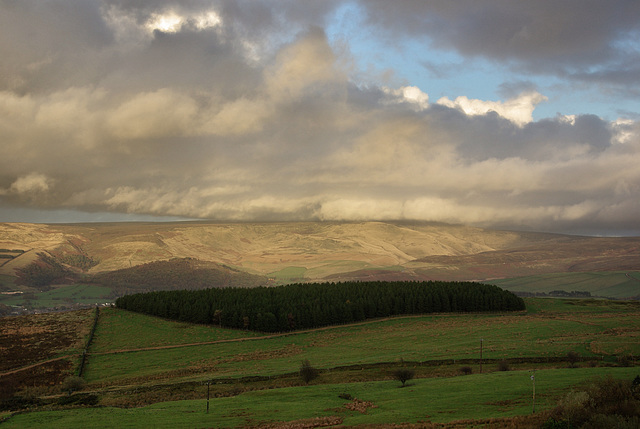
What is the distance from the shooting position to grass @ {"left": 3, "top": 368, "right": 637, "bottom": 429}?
166ft

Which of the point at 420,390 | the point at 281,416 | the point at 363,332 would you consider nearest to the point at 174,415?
the point at 281,416

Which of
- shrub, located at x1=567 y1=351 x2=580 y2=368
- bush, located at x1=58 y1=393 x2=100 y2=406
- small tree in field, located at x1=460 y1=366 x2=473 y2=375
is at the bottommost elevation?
bush, located at x1=58 y1=393 x2=100 y2=406

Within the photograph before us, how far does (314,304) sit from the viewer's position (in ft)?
516

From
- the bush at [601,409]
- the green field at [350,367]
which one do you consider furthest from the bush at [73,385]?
the bush at [601,409]

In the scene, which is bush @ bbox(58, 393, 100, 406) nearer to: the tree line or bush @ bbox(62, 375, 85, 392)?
bush @ bbox(62, 375, 85, 392)

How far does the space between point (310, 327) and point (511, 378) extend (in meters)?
91.0

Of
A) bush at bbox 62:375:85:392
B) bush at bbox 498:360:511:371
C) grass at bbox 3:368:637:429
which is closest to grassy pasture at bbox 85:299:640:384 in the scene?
bush at bbox 498:360:511:371

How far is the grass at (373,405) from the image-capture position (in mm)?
50594

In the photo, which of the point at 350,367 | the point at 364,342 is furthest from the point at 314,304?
the point at 350,367

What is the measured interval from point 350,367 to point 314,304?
71382mm

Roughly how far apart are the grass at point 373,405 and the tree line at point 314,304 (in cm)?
7962

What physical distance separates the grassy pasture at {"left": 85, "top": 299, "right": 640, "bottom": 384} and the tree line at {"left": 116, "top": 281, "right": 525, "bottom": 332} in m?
5.83

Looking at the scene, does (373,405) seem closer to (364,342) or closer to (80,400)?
(80,400)

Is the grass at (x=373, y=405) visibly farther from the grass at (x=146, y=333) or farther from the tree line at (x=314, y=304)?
the tree line at (x=314, y=304)
